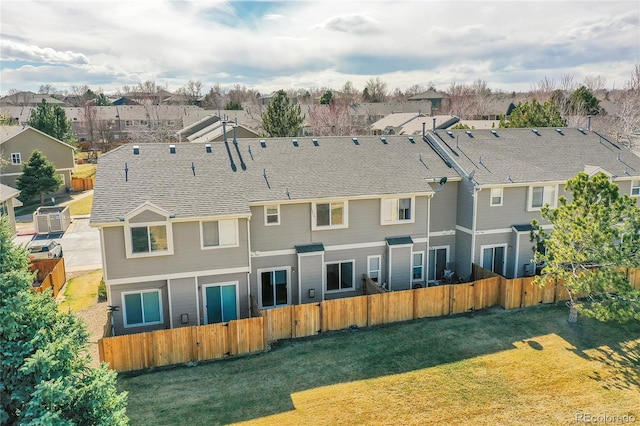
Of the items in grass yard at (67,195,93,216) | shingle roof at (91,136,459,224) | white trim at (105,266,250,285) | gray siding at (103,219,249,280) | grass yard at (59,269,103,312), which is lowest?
grass yard at (59,269,103,312)

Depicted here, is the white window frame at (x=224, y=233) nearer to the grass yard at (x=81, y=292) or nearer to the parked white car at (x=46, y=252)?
the grass yard at (x=81, y=292)

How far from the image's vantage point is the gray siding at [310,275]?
22297mm

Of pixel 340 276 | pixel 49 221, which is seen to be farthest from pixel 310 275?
pixel 49 221

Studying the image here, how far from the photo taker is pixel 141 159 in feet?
74.7

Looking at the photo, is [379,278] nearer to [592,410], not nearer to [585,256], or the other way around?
[585,256]

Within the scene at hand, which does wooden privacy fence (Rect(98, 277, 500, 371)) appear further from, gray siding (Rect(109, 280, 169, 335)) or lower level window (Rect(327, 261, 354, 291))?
lower level window (Rect(327, 261, 354, 291))

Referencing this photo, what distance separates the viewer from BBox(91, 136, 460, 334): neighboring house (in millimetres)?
19484

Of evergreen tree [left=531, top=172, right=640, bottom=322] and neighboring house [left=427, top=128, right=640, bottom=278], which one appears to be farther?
neighboring house [left=427, top=128, right=640, bottom=278]

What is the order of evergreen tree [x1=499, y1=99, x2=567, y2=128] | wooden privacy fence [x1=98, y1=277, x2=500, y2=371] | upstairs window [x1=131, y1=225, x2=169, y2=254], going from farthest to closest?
evergreen tree [x1=499, y1=99, x2=567, y2=128]
upstairs window [x1=131, y1=225, x2=169, y2=254]
wooden privacy fence [x1=98, y1=277, x2=500, y2=371]

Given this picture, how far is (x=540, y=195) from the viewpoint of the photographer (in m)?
25.8

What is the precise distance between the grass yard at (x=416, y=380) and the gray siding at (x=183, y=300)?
2949 millimetres

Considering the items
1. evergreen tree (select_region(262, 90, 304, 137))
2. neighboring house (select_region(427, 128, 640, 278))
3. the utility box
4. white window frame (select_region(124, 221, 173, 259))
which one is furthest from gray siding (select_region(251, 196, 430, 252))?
evergreen tree (select_region(262, 90, 304, 137))

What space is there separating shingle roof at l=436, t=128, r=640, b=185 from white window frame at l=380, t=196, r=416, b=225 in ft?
13.0

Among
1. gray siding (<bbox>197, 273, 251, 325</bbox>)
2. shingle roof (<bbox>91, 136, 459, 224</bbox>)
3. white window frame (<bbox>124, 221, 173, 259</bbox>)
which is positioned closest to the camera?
white window frame (<bbox>124, 221, 173, 259</bbox>)
